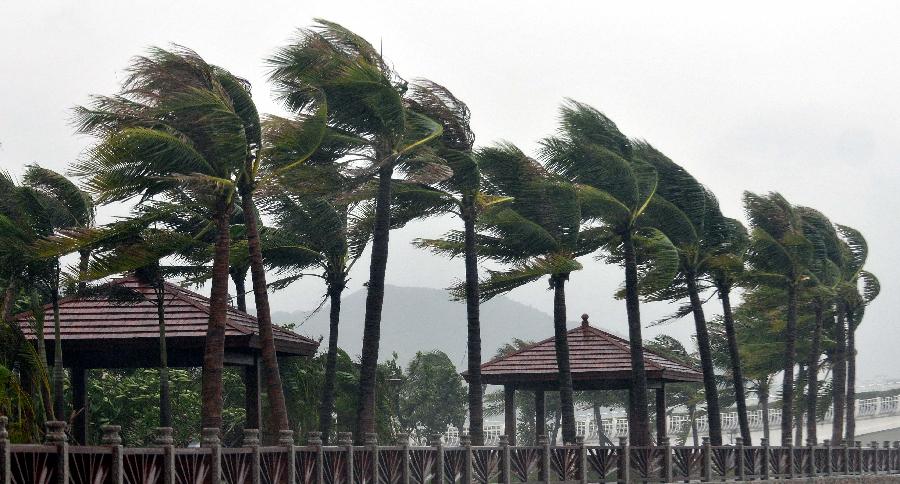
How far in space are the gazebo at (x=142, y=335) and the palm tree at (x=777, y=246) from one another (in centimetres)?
1850

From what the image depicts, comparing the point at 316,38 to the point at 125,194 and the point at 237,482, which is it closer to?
the point at 125,194

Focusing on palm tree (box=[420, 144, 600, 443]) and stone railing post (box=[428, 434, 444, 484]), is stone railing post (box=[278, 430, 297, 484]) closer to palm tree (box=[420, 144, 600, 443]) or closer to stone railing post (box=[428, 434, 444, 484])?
stone railing post (box=[428, 434, 444, 484])

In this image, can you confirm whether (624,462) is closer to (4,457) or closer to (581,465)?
(581,465)

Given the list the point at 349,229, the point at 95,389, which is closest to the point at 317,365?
the point at 95,389

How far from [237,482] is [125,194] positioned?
5.47 meters

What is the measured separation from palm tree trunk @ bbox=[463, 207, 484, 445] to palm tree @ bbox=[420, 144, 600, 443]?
33cm

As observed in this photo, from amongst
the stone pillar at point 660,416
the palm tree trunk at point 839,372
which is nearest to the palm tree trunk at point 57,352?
the stone pillar at point 660,416

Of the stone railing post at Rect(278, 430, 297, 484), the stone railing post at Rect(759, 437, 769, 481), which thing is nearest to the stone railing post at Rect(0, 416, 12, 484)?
the stone railing post at Rect(278, 430, 297, 484)

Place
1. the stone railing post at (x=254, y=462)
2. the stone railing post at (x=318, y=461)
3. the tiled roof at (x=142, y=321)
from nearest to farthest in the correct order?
1. the stone railing post at (x=254, y=462)
2. the stone railing post at (x=318, y=461)
3. the tiled roof at (x=142, y=321)

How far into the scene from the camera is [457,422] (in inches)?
3125

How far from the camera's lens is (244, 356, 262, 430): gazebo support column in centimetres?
2438

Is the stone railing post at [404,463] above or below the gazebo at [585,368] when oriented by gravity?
below

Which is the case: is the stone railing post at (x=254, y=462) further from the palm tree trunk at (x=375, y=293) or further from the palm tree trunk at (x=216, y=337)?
the palm tree trunk at (x=375, y=293)

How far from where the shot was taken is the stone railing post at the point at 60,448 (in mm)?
15016
